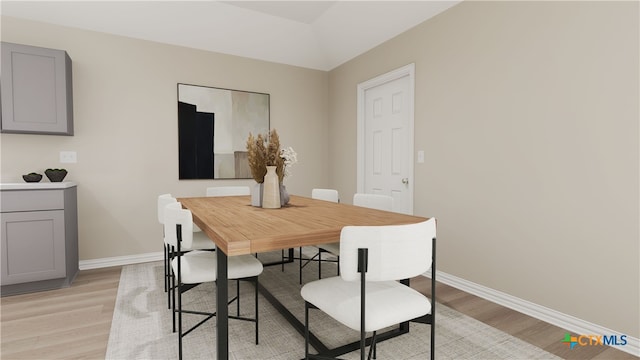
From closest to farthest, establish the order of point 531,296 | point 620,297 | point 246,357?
point 246,357 < point 620,297 < point 531,296

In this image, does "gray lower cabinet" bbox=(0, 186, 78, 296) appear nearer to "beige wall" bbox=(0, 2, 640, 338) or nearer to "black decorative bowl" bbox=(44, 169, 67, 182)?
"black decorative bowl" bbox=(44, 169, 67, 182)

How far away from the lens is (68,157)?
335 cm

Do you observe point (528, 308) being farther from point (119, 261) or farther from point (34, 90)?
point (34, 90)

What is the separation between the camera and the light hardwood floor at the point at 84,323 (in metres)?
1.88

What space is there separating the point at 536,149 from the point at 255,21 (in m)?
3.26

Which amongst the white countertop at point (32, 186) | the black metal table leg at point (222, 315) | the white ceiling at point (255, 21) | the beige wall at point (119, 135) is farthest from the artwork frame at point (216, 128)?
the black metal table leg at point (222, 315)

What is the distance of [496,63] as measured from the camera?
2.60 metres

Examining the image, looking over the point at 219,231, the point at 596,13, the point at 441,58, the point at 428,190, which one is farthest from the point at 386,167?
the point at 219,231

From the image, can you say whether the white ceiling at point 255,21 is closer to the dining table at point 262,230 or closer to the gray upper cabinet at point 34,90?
the gray upper cabinet at point 34,90

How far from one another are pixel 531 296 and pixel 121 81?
4.38 metres

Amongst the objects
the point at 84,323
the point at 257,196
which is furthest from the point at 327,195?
the point at 84,323

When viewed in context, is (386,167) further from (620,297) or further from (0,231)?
(0,231)

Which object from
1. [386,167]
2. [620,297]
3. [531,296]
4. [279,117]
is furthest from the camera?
[279,117]

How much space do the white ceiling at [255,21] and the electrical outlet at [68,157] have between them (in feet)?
4.29
